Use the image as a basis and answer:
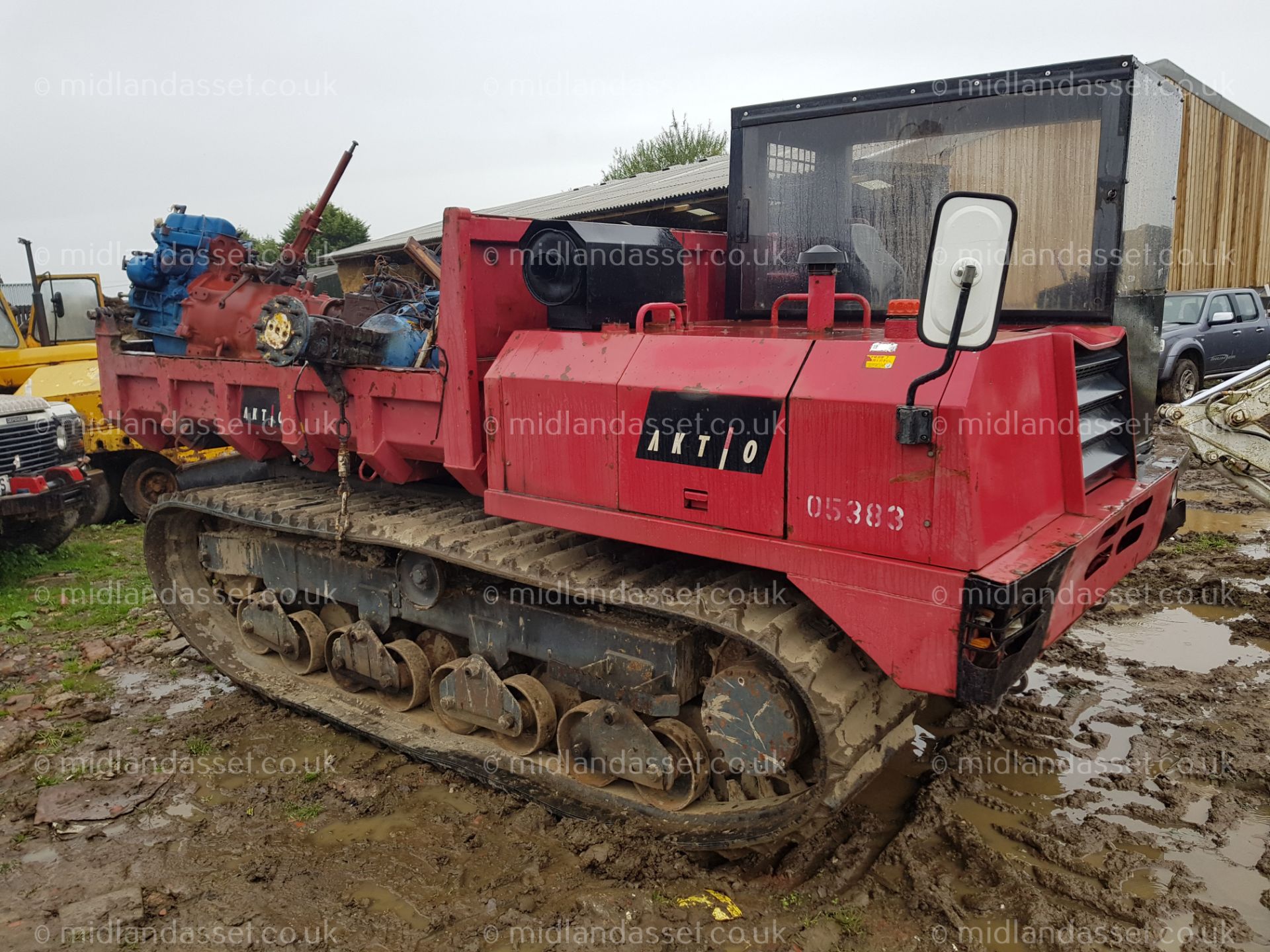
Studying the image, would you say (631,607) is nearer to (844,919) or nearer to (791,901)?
(791,901)

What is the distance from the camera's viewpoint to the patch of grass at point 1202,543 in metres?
7.35

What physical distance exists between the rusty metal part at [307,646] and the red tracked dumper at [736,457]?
21 mm

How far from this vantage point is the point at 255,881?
3.58m

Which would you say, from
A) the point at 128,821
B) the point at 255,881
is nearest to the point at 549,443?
the point at 255,881

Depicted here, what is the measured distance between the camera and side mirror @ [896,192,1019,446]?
2402 mm

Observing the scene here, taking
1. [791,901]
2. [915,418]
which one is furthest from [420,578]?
[915,418]

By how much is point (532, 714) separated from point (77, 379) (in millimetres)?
7069

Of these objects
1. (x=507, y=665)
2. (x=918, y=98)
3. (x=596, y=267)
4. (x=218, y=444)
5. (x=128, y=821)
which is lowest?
(x=128, y=821)

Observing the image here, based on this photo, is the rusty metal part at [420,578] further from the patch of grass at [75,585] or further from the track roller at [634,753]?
the patch of grass at [75,585]

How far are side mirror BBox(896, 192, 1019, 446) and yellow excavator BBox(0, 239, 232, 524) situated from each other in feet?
25.5

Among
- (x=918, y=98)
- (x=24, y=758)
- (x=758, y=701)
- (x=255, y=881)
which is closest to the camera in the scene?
(x=758, y=701)

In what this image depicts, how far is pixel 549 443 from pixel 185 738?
260 centimetres

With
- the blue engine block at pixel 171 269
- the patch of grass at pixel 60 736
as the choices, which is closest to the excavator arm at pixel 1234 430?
the blue engine block at pixel 171 269

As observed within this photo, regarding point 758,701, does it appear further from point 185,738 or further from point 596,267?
point 185,738
